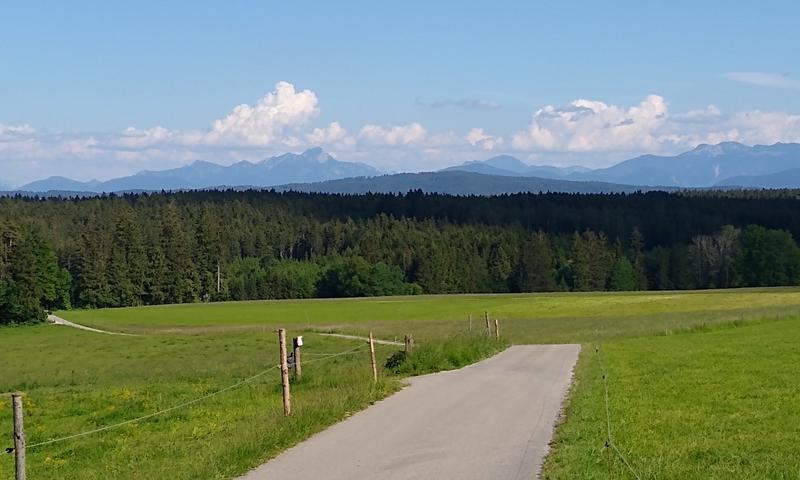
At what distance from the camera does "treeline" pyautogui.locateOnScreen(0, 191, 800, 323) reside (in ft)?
423

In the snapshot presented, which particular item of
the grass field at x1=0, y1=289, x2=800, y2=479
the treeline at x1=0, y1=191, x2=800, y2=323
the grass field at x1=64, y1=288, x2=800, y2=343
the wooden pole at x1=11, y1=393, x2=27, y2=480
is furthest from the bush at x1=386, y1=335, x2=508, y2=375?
the treeline at x1=0, y1=191, x2=800, y2=323

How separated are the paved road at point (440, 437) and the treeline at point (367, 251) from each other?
3680 inches

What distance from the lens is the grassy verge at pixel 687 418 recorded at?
11.6 meters

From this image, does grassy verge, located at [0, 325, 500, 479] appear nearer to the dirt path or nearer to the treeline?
the dirt path

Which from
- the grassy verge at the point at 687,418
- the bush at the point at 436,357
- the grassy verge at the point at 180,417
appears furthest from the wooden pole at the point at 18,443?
the bush at the point at 436,357

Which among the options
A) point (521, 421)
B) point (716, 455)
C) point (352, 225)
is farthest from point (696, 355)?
point (352, 225)

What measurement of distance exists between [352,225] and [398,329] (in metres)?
125

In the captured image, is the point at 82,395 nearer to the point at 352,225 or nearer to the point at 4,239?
the point at 4,239

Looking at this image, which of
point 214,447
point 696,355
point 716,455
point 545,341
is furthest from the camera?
point 545,341

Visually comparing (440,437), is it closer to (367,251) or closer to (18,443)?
(18,443)

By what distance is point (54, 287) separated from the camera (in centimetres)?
11594

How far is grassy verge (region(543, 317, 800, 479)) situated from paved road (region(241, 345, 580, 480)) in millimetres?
575

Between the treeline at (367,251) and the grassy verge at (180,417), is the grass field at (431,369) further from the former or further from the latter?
the treeline at (367,251)

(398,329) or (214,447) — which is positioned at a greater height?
(214,447)
